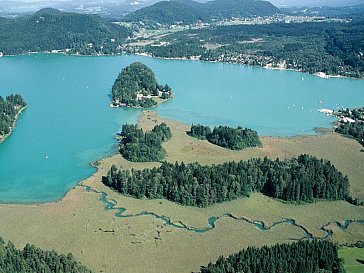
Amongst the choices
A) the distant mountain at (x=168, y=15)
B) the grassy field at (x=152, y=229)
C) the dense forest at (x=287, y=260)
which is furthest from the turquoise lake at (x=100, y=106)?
the distant mountain at (x=168, y=15)

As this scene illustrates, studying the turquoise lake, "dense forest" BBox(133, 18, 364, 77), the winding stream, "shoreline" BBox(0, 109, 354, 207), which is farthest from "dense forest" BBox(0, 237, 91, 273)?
"dense forest" BBox(133, 18, 364, 77)

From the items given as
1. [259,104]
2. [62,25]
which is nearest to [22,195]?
[259,104]

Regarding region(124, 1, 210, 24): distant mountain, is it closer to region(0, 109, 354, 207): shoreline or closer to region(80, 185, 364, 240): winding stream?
region(0, 109, 354, 207): shoreline

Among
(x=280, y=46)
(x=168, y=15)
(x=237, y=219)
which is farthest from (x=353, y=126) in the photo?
(x=168, y=15)

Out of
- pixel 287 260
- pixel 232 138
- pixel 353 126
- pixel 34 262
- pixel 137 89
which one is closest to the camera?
pixel 34 262

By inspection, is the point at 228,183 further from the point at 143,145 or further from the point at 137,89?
the point at 137,89

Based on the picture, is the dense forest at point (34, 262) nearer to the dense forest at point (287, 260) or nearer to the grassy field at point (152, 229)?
the grassy field at point (152, 229)
